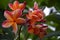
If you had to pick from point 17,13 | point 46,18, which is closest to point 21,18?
point 17,13

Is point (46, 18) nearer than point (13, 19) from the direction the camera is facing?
No

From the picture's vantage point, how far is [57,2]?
40.6 inches

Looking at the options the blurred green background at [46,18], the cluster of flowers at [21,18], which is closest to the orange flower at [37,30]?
the cluster of flowers at [21,18]

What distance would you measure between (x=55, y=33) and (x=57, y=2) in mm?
203

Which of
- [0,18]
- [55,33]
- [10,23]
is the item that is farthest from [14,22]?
[55,33]

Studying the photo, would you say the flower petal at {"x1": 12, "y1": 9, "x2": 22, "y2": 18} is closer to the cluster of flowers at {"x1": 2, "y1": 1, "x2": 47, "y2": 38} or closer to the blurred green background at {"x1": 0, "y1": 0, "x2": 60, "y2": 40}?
the cluster of flowers at {"x1": 2, "y1": 1, "x2": 47, "y2": 38}

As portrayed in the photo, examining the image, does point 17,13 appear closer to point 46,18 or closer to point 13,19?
point 13,19

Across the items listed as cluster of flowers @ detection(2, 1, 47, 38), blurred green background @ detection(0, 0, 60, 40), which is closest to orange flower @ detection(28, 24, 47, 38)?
cluster of flowers @ detection(2, 1, 47, 38)

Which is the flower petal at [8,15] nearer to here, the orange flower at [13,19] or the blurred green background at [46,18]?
the orange flower at [13,19]

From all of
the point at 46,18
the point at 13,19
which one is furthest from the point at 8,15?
the point at 46,18

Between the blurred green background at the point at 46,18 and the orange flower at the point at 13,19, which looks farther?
the blurred green background at the point at 46,18

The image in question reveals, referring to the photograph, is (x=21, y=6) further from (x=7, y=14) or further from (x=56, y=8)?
(x=56, y=8)

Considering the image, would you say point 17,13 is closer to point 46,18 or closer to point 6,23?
point 6,23

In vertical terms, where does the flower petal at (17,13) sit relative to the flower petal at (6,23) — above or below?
above
